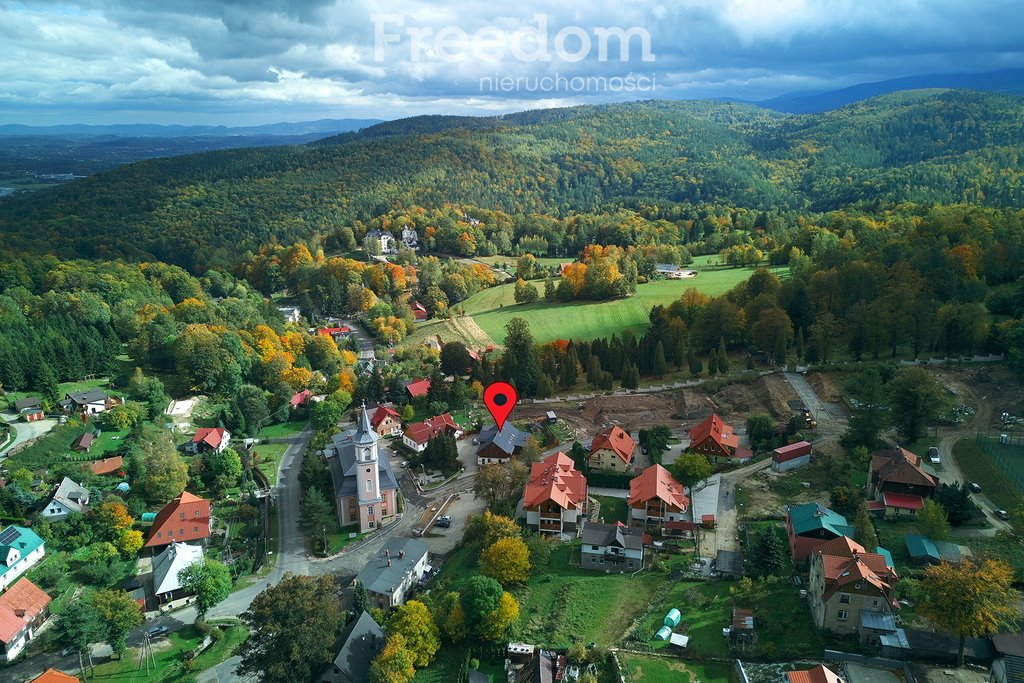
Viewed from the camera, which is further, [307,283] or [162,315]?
[307,283]

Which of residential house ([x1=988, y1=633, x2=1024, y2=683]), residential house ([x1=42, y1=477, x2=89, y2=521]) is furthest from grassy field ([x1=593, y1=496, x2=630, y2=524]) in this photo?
residential house ([x1=42, y1=477, x2=89, y2=521])

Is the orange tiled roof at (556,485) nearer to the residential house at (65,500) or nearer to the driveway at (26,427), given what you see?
the residential house at (65,500)

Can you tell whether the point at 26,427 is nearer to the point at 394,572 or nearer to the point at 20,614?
the point at 20,614

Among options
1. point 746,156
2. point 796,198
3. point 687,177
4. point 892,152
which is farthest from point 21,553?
point 746,156

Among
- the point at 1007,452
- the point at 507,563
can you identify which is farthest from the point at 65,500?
the point at 1007,452

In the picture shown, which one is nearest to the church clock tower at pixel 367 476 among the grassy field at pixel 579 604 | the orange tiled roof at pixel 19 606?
the grassy field at pixel 579 604

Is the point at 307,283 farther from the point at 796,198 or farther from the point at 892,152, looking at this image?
the point at 892,152
